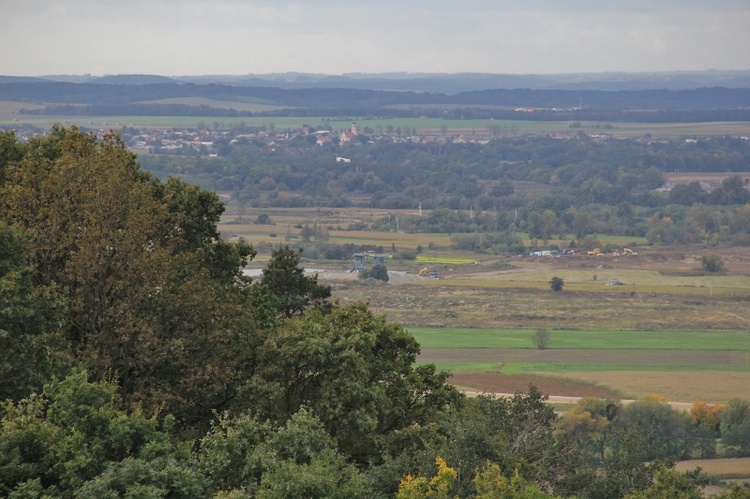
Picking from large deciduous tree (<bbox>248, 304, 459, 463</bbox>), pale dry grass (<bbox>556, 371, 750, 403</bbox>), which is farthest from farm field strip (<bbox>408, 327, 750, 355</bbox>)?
large deciduous tree (<bbox>248, 304, 459, 463</bbox>)

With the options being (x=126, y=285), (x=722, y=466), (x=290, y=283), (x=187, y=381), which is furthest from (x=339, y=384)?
(x=722, y=466)

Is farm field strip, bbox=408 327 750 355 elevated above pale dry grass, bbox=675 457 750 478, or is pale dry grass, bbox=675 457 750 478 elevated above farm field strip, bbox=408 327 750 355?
pale dry grass, bbox=675 457 750 478

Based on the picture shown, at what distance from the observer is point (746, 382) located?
69500mm

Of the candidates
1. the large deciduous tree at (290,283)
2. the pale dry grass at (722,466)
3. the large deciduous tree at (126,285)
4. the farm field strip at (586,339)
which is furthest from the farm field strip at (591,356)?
the large deciduous tree at (126,285)

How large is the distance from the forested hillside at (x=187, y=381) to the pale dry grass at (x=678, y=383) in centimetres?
3404

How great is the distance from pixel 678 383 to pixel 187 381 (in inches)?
1975

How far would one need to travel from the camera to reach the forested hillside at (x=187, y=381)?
1866 centimetres

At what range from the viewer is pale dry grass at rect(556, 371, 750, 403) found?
64062mm

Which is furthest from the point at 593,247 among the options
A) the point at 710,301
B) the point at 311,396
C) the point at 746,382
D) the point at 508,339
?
the point at 311,396

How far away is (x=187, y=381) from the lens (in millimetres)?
23797

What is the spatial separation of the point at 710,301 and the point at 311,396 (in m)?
85.8

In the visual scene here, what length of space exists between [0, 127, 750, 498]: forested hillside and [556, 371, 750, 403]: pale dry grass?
34043 millimetres

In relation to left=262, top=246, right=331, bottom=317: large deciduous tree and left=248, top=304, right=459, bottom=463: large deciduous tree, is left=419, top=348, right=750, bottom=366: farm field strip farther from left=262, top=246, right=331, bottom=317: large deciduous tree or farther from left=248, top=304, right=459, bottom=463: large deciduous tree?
left=248, top=304, right=459, bottom=463: large deciduous tree

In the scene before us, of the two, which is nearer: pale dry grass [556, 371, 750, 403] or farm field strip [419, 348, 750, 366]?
pale dry grass [556, 371, 750, 403]
